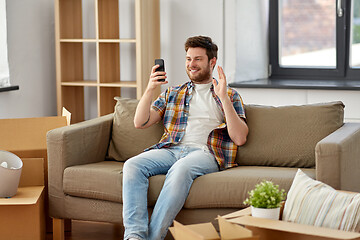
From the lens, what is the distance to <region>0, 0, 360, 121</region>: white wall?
4.26m

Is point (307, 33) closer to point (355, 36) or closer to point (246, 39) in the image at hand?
point (355, 36)

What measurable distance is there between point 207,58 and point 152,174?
65cm

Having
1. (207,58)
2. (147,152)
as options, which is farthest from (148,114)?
(207,58)

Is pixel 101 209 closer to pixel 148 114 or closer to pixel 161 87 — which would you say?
pixel 148 114

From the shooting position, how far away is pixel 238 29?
440cm

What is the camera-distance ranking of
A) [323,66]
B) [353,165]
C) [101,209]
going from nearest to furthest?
1. [353,165]
2. [101,209]
3. [323,66]

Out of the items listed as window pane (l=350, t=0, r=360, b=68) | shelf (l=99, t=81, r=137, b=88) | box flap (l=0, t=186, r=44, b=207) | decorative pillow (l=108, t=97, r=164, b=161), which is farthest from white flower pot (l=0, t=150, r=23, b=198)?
window pane (l=350, t=0, r=360, b=68)

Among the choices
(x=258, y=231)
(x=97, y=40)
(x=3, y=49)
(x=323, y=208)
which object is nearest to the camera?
(x=258, y=231)

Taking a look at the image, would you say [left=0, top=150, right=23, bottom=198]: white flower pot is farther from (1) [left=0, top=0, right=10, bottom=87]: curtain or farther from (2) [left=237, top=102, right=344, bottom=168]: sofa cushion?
(1) [left=0, top=0, right=10, bottom=87]: curtain

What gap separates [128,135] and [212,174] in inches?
25.5

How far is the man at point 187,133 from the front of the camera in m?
2.72

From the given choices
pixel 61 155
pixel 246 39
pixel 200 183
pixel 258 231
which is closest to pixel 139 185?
pixel 200 183

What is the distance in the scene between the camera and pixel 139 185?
2.77 m

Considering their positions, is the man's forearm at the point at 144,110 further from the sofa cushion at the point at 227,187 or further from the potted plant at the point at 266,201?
the potted plant at the point at 266,201
